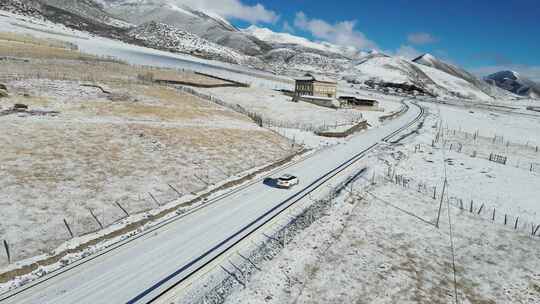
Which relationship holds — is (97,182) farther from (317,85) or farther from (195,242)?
(317,85)

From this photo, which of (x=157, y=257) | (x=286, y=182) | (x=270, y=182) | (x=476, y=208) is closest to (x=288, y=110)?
(x=270, y=182)

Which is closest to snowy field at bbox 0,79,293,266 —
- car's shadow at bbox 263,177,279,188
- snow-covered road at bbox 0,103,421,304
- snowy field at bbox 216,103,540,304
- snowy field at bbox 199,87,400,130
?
snow-covered road at bbox 0,103,421,304

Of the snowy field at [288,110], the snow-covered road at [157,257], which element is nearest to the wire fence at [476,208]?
the snow-covered road at [157,257]

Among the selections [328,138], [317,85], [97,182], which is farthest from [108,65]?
[97,182]

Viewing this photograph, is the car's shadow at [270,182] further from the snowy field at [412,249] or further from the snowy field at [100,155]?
the snowy field at [412,249]

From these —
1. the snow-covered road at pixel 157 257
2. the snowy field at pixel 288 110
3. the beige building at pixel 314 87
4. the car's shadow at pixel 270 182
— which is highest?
the beige building at pixel 314 87
